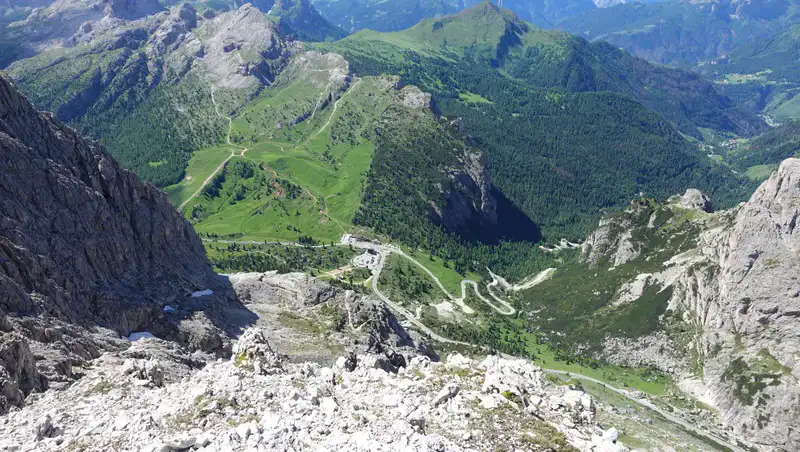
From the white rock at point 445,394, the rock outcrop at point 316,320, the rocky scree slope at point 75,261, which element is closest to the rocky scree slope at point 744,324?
the rock outcrop at point 316,320

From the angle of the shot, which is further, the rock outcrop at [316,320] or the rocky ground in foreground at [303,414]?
the rock outcrop at [316,320]

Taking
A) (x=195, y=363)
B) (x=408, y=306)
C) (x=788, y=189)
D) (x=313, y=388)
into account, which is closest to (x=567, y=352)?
(x=408, y=306)

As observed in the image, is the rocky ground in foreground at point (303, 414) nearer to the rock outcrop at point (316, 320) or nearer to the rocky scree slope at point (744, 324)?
the rock outcrop at point (316, 320)

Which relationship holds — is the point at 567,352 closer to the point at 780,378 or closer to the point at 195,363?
the point at 780,378

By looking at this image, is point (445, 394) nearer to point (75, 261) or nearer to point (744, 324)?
point (75, 261)

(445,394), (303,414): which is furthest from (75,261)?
(445,394)

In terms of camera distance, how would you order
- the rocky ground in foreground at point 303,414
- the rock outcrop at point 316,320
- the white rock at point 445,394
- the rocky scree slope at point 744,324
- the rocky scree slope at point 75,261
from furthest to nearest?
1. the rocky scree slope at point 744,324
2. the rock outcrop at point 316,320
3. the rocky scree slope at point 75,261
4. the white rock at point 445,394
5. the rocky ground in foreground at point 303,414
